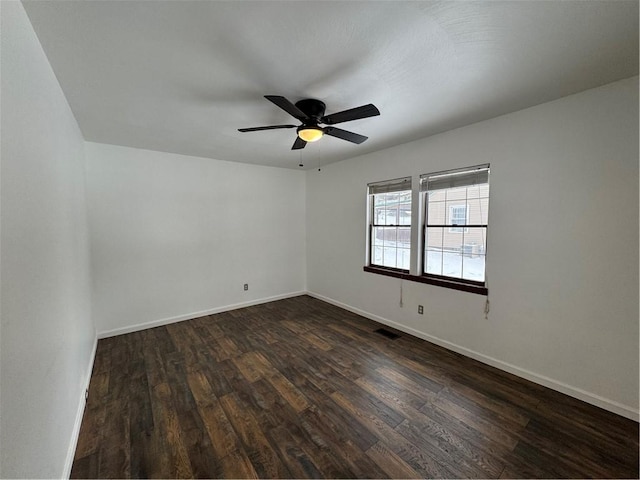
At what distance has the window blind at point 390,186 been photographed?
3453mm

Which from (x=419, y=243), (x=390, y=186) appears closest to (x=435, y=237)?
(x=419, y=243)

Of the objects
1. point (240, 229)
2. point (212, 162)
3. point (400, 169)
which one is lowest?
point (240, 229)

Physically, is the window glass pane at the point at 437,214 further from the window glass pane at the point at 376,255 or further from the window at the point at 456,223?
the window glass pane at the point at 376,255

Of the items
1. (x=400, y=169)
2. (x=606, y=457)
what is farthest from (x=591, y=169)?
(x=606, y=457)

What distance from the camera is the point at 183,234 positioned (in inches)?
156

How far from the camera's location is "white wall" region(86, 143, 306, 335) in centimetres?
340

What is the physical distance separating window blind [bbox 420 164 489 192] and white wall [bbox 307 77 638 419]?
83 mm

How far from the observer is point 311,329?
3605 millimetres

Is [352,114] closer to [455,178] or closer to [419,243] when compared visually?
[455,178]

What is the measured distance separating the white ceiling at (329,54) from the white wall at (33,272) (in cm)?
32

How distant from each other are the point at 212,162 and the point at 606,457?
16.9 ft

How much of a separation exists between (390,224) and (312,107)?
2161 millimetres

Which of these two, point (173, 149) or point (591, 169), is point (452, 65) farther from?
point (173, 149)

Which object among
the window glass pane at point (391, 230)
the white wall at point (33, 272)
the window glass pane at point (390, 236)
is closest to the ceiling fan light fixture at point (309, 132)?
the white wall at point (33, 272)
